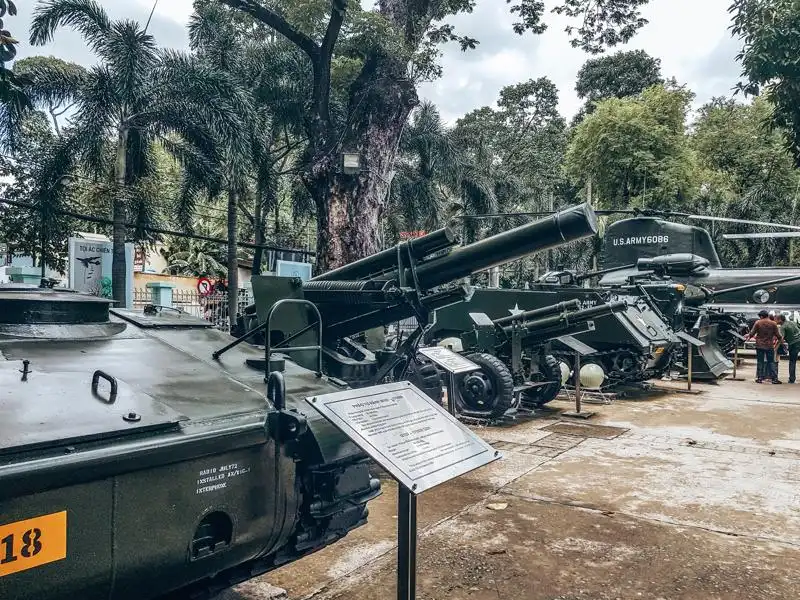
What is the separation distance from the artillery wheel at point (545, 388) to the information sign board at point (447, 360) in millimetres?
2153

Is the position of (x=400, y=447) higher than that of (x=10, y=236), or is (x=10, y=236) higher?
(x=10, y=236)

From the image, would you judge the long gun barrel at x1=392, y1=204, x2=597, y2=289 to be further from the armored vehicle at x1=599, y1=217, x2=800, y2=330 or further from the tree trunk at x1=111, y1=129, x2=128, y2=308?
the armored vehicle at x1=599, y1=217, x2=800, y2=330

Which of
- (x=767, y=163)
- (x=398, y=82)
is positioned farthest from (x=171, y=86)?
(x=767, y=163)

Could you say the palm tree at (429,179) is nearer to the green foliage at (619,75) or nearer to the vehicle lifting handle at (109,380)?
the green foliage at (619,75)

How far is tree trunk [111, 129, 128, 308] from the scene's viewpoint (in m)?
12.1

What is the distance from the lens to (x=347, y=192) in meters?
10.4

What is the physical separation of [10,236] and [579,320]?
1245 centimetres

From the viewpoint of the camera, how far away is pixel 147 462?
2480mm

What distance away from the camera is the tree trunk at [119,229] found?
12.1 metres

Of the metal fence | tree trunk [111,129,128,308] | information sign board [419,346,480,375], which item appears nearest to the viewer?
information sign board [419,346,480,375]

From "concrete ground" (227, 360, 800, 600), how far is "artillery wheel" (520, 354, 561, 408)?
5.14 ft

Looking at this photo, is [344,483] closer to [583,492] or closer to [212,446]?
[212,446]

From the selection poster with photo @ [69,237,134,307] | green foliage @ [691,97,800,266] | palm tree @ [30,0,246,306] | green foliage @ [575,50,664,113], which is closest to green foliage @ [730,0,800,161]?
palm tree @ [30,0,246,306]

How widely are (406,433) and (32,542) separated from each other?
138 centimetres
